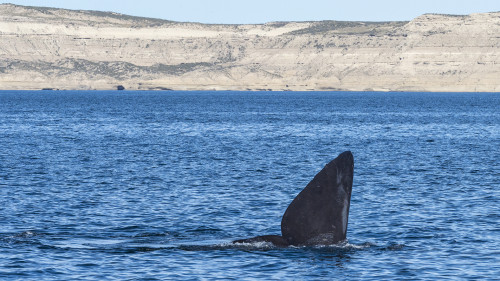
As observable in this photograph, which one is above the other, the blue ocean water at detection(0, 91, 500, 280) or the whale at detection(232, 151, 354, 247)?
the whale at detection(232, 151, 354, 247)

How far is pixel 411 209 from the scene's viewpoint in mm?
32781

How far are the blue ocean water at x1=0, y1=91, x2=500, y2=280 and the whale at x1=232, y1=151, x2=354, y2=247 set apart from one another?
1277mm

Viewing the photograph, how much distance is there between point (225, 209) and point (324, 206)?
46.1 ft

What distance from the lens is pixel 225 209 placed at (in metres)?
32.5

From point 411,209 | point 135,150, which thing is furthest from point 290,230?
point 135,150

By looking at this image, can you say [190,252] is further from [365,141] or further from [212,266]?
[365,141]

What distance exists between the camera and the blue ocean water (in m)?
22.2

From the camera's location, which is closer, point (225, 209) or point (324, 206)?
point (324, 206)

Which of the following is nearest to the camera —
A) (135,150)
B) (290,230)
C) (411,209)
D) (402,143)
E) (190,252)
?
(290,230)

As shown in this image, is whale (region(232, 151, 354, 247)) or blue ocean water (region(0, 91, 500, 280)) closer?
whale (region(232, 151, 354, 247))

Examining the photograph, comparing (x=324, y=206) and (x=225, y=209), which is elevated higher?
(x=324, y=206)

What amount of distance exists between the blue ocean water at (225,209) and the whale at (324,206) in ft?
4.19

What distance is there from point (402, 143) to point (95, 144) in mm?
25630

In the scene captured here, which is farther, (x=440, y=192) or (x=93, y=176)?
(x=93, y=176)
